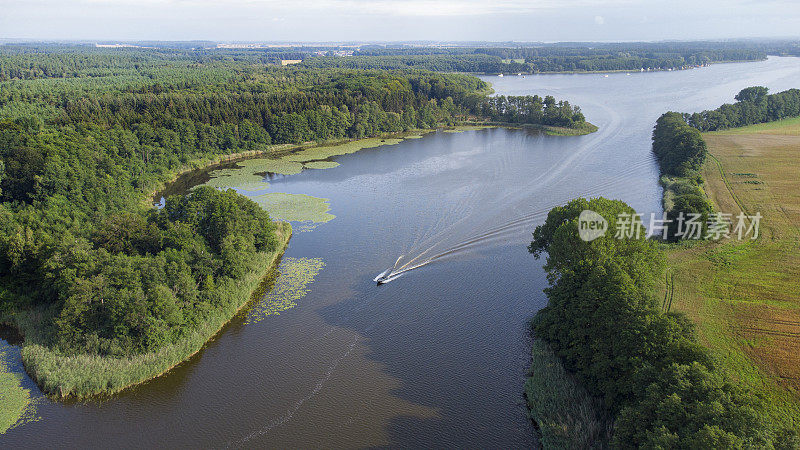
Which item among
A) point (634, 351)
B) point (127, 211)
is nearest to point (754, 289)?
point (634, 351)

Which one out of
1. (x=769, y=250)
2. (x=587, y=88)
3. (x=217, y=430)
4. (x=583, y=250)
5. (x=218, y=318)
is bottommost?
(x=217, y=430)

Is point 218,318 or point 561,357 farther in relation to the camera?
point 218,318

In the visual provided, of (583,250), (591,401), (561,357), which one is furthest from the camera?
(583,250)

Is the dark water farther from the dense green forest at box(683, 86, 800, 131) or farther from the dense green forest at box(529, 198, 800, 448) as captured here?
the dense green forest at box(683, 86, 800, 131)

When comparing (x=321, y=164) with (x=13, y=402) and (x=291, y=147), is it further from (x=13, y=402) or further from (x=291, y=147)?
(x=13, y=402)

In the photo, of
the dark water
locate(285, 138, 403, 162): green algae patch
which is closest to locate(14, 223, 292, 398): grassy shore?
the dark water

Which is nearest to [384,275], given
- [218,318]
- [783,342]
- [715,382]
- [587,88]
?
[218,318]

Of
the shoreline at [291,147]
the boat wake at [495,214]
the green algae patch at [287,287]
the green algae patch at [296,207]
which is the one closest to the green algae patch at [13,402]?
the green algae patch at [287,287]

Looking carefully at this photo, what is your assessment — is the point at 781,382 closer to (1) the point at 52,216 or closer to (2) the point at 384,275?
(2) the point at 384,275
